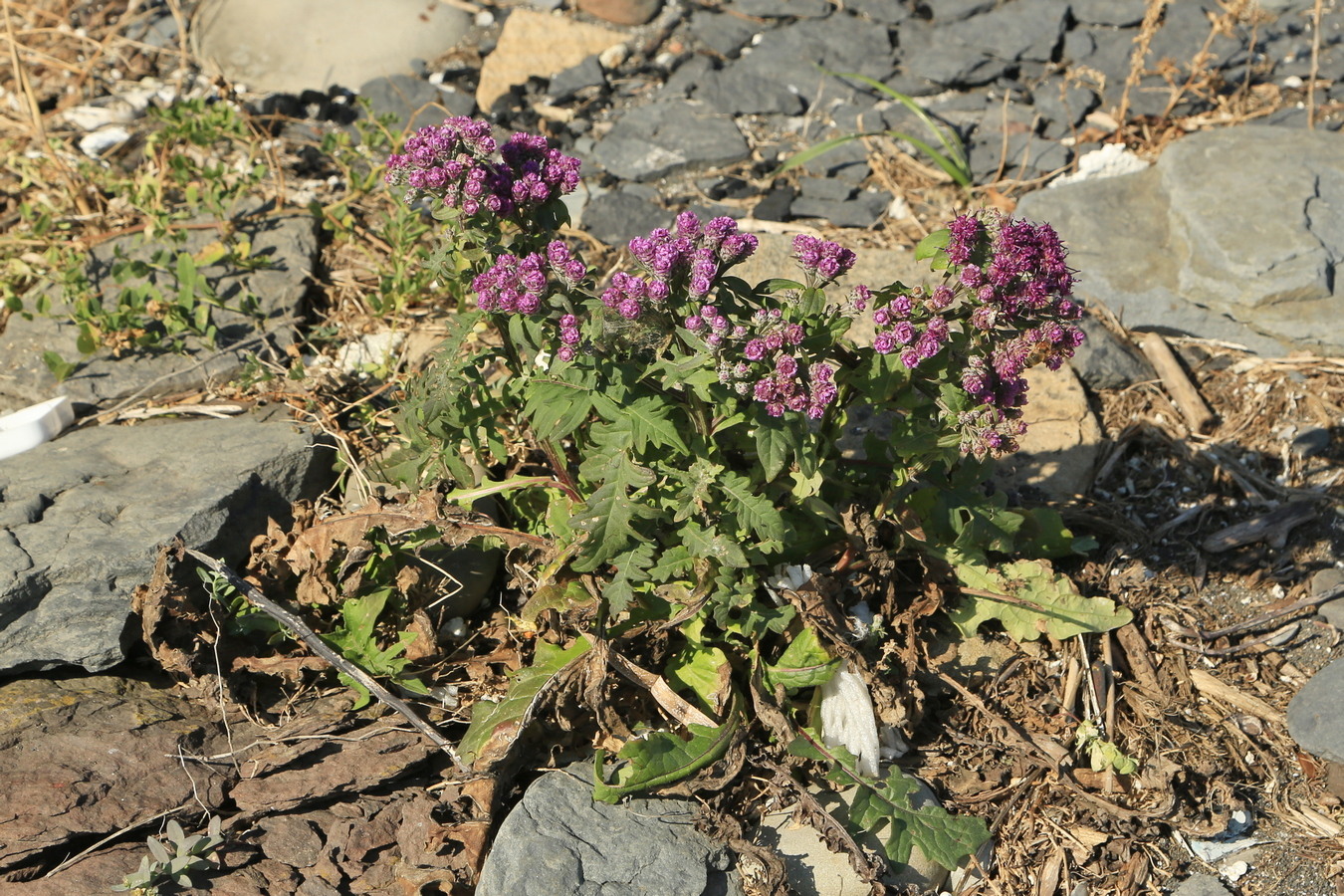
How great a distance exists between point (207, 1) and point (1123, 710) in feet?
23.5

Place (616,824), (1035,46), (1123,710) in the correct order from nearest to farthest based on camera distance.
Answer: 1. (616,824)
2. (1123,710)
3. (1035,46)

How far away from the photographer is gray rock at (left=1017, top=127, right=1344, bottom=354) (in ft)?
17.1

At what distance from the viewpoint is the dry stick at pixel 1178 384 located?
16.4 ft

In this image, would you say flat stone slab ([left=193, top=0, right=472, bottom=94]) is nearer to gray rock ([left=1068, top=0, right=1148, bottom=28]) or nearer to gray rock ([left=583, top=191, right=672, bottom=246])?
gray rock ([left=583, top=191, right=672, bottom=246])

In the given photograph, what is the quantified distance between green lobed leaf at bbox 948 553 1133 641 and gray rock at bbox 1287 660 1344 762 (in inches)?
27.4

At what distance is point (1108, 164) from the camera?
6.17m

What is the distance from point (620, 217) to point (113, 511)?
2949 millimetres

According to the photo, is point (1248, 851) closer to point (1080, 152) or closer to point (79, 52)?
point (1080, 152)

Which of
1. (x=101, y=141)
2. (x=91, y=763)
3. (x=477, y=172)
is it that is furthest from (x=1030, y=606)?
(x=101, y=141)

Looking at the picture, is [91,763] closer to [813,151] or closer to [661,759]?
[661,759]

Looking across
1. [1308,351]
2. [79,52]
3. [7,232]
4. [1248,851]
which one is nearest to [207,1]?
[79,52]

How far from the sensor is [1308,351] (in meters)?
5.20

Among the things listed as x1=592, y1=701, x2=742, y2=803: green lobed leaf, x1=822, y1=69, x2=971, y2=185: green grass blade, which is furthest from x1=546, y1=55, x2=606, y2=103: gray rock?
x1=592, y1=701, x2=742, y2=803: green lobed leaf

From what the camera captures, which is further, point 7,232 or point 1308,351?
point 7,232
